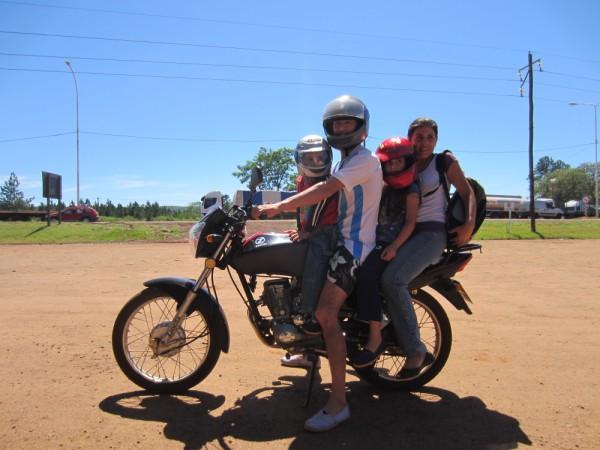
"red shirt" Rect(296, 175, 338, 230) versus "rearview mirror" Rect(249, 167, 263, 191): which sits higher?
"rearview mirror" Rect(249, 167, 263, 191)

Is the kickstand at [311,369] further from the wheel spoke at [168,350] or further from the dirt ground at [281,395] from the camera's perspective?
the wheel spoke at [168,350]

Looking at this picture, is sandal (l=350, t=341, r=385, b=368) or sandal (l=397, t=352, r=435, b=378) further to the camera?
sandal (l=397, t=352, r=435, b=378)

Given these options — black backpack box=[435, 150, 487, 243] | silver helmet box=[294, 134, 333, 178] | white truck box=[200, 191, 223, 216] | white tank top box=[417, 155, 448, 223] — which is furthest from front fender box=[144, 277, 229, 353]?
black backpack box=[435, 150, 487, 243]

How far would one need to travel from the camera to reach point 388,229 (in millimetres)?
3627

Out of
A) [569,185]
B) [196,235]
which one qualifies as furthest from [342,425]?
[569,185]

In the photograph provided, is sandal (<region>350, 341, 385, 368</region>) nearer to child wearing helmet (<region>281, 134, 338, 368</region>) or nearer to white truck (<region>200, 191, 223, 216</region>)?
child wearing helmet (<region>281, 134, 338, 368</region>)

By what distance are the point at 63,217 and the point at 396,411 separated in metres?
38.2

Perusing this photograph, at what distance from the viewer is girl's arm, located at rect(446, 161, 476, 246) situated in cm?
364

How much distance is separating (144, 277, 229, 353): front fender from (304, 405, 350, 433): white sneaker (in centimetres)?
91

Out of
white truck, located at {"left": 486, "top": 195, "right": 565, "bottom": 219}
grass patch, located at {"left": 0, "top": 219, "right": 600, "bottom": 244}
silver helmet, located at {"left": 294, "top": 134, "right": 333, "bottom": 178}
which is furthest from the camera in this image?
white truck, located at {"left": 486, "top": 195, "right": 565, "bottom": 219}

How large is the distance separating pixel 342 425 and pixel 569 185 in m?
92.4

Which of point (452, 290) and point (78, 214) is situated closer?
point (452, 290)

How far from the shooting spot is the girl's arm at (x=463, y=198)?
12.0 feet

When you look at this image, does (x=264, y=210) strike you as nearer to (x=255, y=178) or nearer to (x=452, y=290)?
(x=255, y=178)
